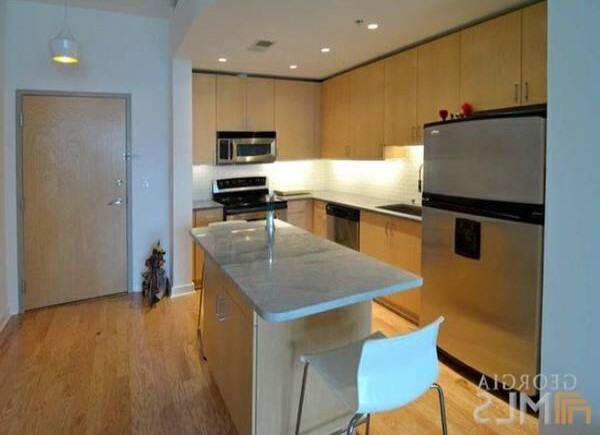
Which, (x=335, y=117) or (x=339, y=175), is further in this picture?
(x=339, y=175)

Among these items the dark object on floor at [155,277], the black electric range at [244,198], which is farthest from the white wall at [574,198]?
the dark object on floor at [155,277]

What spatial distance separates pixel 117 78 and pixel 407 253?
3216 millimetres

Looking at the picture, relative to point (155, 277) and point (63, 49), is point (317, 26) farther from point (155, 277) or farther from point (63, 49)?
point (155, 277)

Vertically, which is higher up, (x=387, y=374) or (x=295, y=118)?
(x=295, y=118)

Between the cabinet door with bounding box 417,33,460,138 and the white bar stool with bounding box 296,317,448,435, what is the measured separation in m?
2.30

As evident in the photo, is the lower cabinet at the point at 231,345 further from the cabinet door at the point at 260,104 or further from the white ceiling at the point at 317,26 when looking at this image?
the cabinet door at the point at 260,104

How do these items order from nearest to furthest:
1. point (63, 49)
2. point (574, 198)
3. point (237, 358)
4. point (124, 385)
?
point (574, 198), point (237, 358), point (124, 385), point (63, 49)

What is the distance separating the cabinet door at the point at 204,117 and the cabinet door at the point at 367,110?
1576 millimetres

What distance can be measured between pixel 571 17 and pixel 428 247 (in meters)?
2.00

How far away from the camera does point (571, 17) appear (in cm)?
109

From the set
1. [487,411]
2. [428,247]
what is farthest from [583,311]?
[428,247]

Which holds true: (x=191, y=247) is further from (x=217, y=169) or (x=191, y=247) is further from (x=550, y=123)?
(x=550, y=123)

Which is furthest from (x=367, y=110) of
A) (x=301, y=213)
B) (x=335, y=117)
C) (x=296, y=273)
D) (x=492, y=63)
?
(x=296, y=273)

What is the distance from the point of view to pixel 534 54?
101 inches
